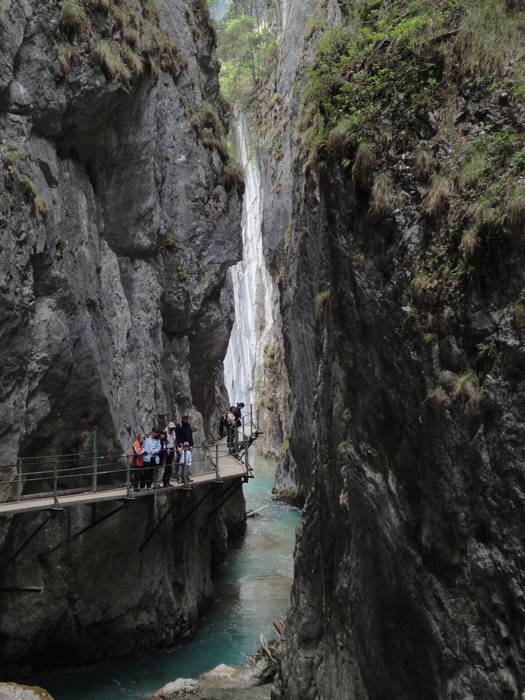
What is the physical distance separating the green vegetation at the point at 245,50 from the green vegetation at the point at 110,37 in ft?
84.4

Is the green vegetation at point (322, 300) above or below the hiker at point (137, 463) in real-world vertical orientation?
above

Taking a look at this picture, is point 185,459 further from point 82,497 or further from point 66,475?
point 82,497

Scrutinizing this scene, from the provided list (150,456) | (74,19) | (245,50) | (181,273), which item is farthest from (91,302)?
(245,50)

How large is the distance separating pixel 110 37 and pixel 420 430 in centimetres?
1319

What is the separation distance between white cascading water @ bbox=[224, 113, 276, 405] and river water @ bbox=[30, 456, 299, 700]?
2446 centimetres

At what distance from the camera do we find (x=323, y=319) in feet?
43.2

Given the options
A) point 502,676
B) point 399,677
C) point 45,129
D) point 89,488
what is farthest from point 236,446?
point 502,676

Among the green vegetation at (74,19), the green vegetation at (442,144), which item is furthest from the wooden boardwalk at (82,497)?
the green vegetation at (74,19)

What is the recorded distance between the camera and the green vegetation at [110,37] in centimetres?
1475

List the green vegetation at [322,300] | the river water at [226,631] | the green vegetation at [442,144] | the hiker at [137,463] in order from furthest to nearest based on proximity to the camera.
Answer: the hiker at [137,463] < the river water at [226,631] < the green vegetation at [322,300] < the green vegetation at [442,144]

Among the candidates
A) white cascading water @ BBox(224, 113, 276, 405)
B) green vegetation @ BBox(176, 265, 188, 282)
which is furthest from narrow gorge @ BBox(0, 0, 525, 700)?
white cascading water @ BBox(224, 113, 276, 405)

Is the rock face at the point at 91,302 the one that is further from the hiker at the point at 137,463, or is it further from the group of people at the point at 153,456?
the group of people at the point at 153,456

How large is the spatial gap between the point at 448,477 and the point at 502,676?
6.39ft

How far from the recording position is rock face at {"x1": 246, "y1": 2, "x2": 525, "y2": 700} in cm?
645
